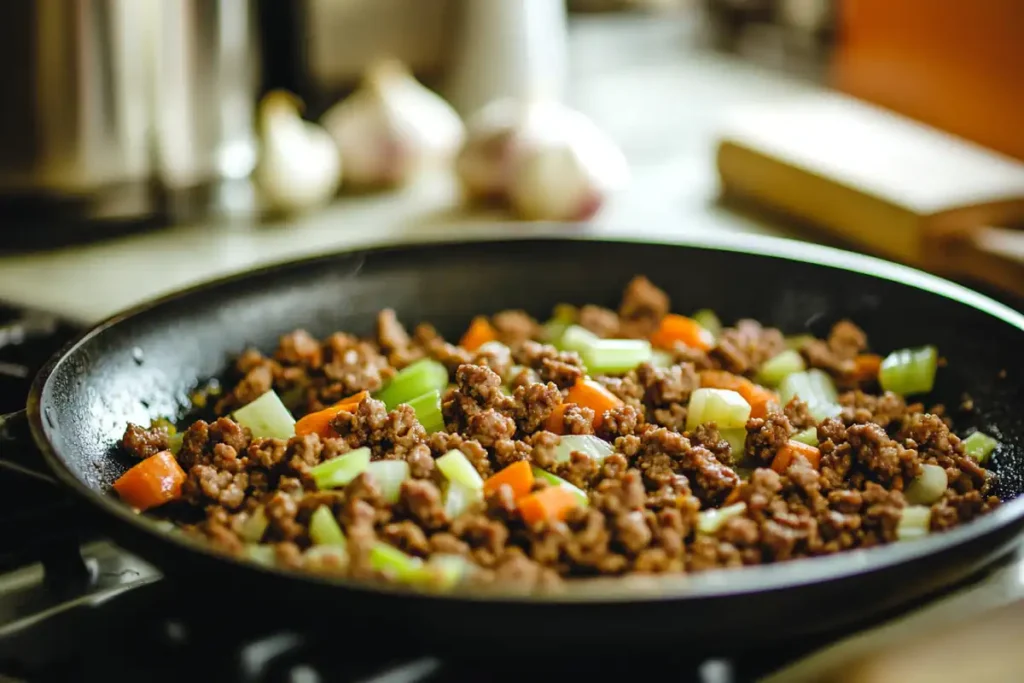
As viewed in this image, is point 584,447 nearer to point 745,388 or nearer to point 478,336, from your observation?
point 745,388

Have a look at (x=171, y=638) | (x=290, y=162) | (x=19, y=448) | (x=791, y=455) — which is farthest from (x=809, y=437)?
(x=290, y=162)

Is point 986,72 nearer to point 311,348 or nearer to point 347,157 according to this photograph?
point 347,157

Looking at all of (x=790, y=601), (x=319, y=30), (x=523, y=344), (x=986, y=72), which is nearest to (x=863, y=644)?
(x=790, y=601)

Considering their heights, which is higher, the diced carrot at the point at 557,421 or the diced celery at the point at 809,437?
the diced carrot at the point at 557,421

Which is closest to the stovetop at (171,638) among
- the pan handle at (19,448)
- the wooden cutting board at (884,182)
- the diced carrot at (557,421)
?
the pan handle at (19,448)

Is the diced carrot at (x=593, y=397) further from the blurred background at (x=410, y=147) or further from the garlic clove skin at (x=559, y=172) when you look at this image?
the garlic clove skin at (x=559, y=172)

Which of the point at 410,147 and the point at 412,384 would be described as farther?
the point at 410,147
